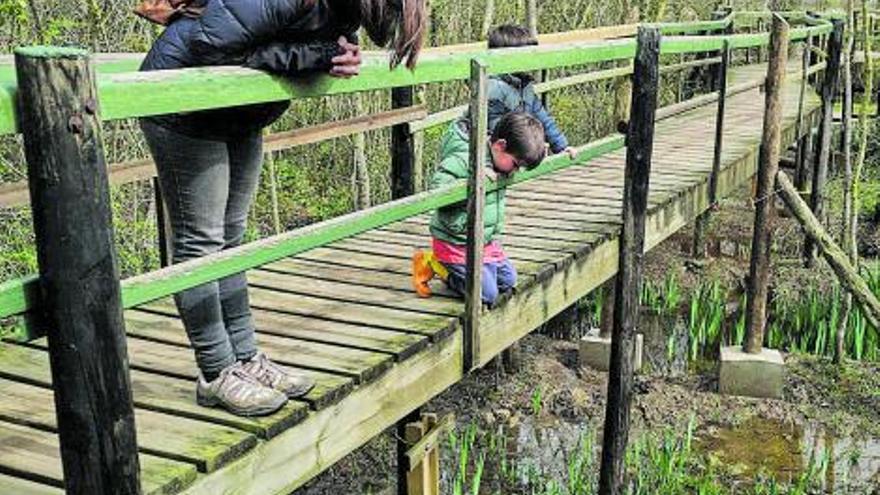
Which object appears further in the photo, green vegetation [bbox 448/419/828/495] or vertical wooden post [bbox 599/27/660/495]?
green vegetation [bbox 448/419/828/495]

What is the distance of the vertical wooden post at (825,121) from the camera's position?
31.0 ft

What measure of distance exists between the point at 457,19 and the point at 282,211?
3.28 metres

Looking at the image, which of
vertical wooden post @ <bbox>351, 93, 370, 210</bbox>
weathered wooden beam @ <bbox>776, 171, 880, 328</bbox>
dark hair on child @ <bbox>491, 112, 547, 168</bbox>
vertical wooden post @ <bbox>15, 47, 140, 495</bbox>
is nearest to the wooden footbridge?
vertical wooden post @ <bbox>15, 47, 140, 495</bbox>

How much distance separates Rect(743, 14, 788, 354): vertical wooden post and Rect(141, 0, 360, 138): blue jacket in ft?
16.3

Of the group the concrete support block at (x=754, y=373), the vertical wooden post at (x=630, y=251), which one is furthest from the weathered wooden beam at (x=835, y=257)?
the vertical wooden post at (x=630, y=251)

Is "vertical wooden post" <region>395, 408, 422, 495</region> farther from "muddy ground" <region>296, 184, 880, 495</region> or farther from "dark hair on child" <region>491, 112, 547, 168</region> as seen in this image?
"muddy ground" <region>296, 184, 880, 495</region>

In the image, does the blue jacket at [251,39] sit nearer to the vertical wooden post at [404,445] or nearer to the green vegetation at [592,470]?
the vertical wooden post at [404,445]

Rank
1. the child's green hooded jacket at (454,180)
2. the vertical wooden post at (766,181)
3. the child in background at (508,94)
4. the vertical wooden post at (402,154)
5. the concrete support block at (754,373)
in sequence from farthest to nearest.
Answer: the concrete support block at (754,373)
the vertical wooden post at (766,181)
the vertical wooden post at (402,154)
the child in background at (508,94)
the child's green hooded jacket at (454,180)

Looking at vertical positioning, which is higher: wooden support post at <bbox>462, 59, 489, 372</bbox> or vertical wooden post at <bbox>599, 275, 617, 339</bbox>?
wooden support post at <bbox>462, 59, 489, 372</bbox>

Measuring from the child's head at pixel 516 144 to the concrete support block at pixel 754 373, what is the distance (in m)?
4.13

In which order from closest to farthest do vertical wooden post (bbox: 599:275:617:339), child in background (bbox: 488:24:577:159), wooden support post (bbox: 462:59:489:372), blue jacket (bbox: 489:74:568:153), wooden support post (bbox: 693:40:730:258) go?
wooden support post (bbox: 462:59:489:372)
blue jacket (bbox: 489:74:568:153)
child in background (bbox: 488:24:577:159)
wooden support post (bbox: 693:40:730:258)
vertical wooden post (bbox: 599:275:617:339)

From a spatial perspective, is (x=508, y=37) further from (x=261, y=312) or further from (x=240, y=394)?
(x=240, y=394)

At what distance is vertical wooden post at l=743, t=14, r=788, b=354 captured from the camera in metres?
6.68

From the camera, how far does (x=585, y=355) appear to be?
25.8 ft
